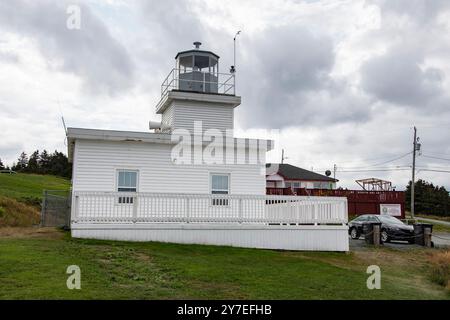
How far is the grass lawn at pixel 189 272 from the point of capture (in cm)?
806

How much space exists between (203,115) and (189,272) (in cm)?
1265

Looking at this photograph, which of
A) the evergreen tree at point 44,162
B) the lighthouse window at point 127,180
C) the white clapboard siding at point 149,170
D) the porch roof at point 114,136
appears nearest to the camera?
the porch roof at point 114,136

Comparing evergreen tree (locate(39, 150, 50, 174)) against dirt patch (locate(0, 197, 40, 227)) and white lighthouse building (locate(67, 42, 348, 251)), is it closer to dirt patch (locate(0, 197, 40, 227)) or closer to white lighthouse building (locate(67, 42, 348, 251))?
dirt patch (locate(0, 197, 40, 227))

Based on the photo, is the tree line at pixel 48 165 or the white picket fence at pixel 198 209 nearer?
the white picket fence at pixel 198 209

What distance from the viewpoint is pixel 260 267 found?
1139 centimetres

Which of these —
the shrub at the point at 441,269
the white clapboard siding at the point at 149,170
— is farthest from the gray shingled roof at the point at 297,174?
the shrub at the point at 441,269

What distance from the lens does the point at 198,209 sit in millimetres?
15578

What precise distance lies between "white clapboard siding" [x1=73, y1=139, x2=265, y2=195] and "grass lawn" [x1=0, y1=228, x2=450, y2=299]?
2.83 metres

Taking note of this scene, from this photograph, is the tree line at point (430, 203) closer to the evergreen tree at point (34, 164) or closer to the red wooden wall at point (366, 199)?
the red wooden wall at point (366, 199)

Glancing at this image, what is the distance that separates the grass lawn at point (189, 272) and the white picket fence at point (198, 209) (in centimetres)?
104

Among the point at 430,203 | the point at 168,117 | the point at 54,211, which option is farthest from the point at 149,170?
the point at 430,203

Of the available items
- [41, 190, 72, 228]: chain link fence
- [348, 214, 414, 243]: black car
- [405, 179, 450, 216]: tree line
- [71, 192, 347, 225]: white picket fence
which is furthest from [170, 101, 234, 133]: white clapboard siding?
[405, 179, 450, 216]: tree line
